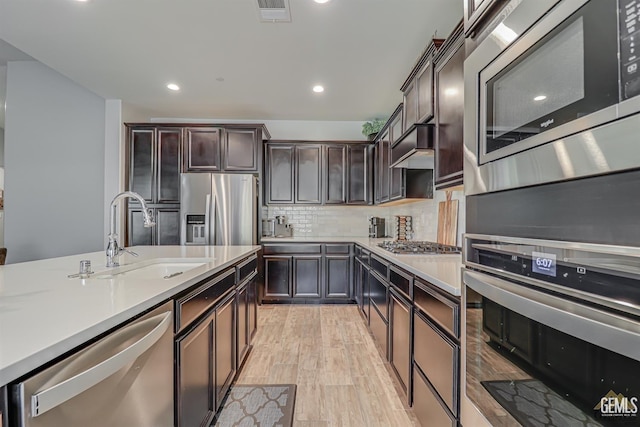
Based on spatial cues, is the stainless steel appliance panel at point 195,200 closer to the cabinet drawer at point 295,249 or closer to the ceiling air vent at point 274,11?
the cabinet drawer at point 295,249

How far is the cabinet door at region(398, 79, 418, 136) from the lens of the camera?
237cm

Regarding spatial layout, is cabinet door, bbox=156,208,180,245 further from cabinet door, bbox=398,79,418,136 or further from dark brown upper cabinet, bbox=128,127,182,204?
cabinet door, bbox=398,79,418,136

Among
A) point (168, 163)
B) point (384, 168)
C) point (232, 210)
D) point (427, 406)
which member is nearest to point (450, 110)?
point (427, 406)

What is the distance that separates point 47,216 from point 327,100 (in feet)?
12.9

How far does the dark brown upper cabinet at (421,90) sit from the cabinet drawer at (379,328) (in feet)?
5.02

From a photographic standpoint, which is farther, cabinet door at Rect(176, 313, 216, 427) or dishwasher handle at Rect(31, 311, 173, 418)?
cabinet door at Rect(176, 313, 216, 427)

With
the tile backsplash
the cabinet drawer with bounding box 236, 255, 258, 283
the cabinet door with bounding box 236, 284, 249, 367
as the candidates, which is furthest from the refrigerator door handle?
the cabinet door with bounding box 236, 284, 249, 367

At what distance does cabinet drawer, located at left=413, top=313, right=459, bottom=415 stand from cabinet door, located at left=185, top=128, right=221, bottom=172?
3.45m

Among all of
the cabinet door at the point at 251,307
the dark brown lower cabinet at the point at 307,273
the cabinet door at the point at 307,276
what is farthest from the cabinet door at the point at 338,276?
the cabinet door at the point at 251,307

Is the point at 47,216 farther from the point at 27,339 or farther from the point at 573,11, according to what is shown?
the point at 573,11

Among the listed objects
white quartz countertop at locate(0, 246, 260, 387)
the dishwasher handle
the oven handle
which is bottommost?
the dishwasher handle

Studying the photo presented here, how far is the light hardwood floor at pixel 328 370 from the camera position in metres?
1.86

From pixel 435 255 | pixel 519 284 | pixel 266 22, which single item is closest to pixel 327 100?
pixel 266 22

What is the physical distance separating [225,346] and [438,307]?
1.27 meters
